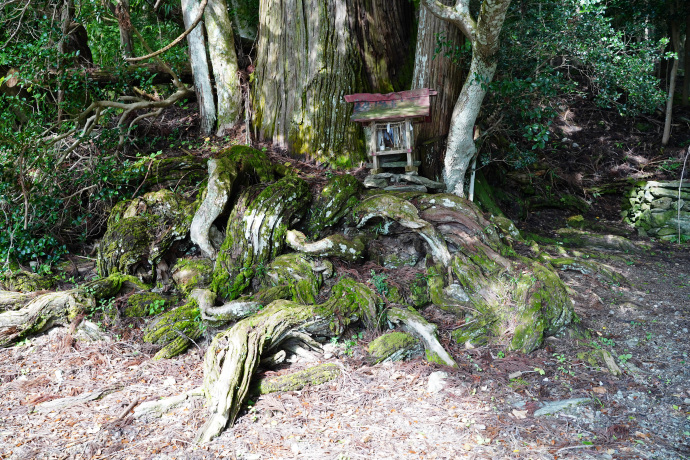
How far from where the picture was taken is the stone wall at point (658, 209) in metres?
8.26

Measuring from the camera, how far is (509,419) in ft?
11.9

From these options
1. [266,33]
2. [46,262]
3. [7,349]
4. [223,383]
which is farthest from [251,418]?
[266,33]

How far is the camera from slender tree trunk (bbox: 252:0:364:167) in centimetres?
650

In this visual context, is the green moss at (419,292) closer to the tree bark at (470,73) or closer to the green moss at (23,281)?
the tree bark at (470,73)

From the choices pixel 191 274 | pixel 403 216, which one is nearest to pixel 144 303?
pixel 191 274

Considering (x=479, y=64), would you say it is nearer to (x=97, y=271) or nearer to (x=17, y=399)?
(x=97, y=271)

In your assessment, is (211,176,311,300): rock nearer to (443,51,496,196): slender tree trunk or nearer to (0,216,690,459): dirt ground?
(0,216,690,459): dirt ground

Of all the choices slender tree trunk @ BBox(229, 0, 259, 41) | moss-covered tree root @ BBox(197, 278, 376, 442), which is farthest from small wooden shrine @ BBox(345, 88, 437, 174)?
slender tree trunk @ BBox(229, 0, 259, 41)

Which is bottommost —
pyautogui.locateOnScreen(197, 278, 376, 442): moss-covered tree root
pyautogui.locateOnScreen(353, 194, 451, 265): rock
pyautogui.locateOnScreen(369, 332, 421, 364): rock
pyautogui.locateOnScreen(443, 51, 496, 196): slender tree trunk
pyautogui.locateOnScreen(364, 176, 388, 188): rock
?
pyautogui.locateOnScreen(369, 332, 421, 364): rock

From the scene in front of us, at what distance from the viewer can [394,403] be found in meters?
3.86

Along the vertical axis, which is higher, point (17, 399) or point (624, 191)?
point (624, 191)

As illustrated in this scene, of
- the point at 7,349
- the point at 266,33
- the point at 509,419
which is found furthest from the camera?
the point at 266,33

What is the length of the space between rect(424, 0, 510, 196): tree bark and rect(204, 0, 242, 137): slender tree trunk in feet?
10.8

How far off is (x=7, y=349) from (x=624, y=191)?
9812 millimetres
